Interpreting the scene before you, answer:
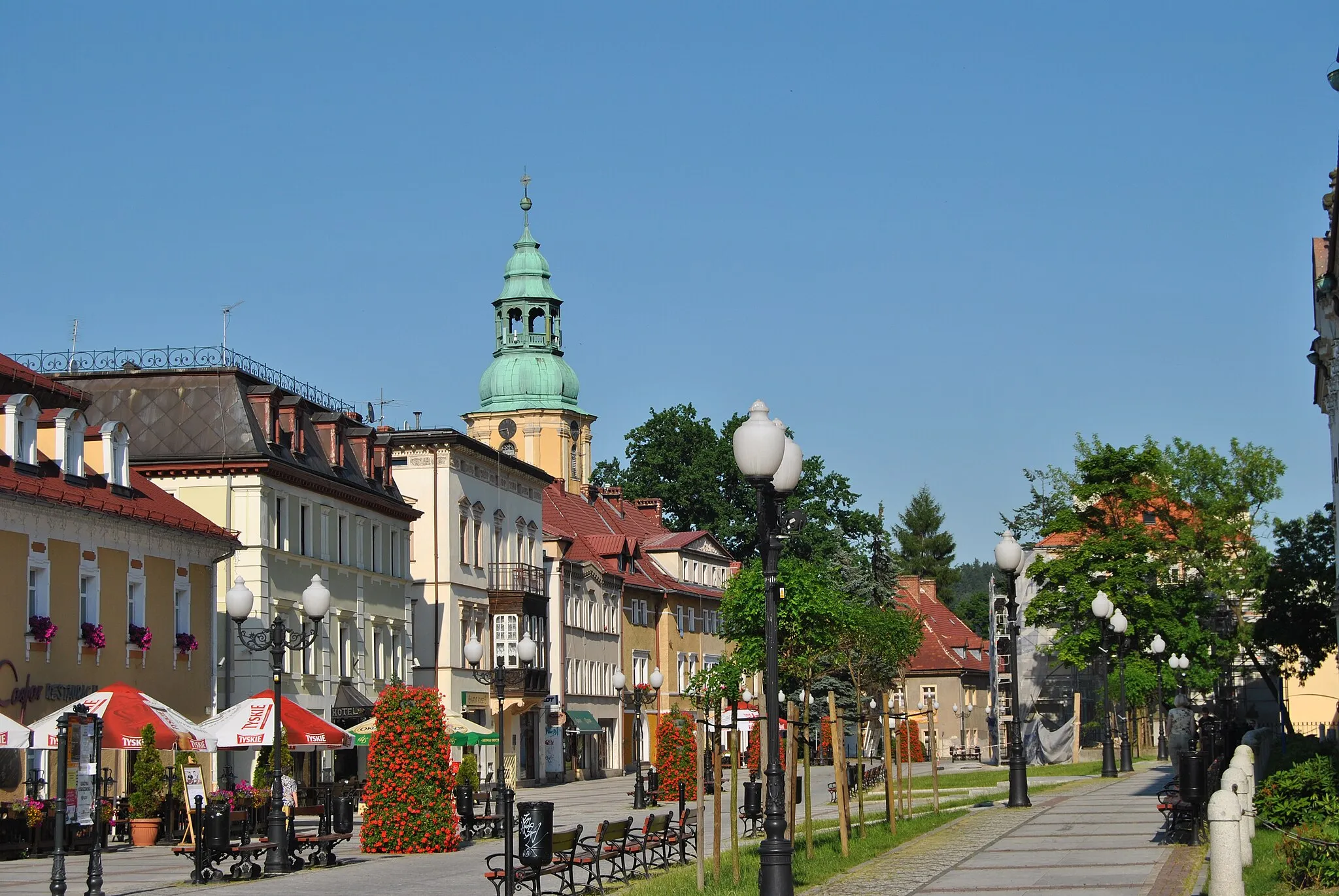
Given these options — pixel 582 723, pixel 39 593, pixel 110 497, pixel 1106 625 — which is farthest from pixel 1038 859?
pixel 582 723

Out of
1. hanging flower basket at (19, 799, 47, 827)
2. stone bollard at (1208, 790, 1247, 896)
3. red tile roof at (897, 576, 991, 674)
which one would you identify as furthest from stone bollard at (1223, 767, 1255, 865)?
red tile roof at (897, 576, 991, 674)

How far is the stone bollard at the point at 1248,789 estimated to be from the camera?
1852 centimetres

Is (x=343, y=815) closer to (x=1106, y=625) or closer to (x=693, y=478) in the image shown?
(x=1106, y=625)

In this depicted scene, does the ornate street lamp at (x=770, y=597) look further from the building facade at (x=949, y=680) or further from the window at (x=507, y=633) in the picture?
the building facade at (x=949, y=680)

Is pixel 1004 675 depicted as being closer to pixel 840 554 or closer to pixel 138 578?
pixel 840 554

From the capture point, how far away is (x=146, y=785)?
1348 inches

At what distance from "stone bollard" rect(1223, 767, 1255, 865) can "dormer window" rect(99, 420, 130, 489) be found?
2805 centimetres

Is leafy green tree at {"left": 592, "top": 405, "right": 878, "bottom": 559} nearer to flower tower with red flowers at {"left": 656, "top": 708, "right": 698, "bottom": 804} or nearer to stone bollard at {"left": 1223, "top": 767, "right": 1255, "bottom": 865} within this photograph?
flower tower with red flowers at {"left": 656, "top": 708, "right": 698, "bottom": 804}

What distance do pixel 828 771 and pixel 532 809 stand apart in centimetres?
5375

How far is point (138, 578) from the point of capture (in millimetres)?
40031

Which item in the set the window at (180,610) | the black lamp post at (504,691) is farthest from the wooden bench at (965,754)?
the window at (180,610)

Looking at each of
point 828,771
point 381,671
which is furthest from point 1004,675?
point 381,671

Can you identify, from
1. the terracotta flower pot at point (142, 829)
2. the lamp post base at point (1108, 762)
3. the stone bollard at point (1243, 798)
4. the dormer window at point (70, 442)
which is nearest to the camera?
the stone bollard at point (1243, 798)

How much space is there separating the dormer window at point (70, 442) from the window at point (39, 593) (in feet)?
→ 9.20
